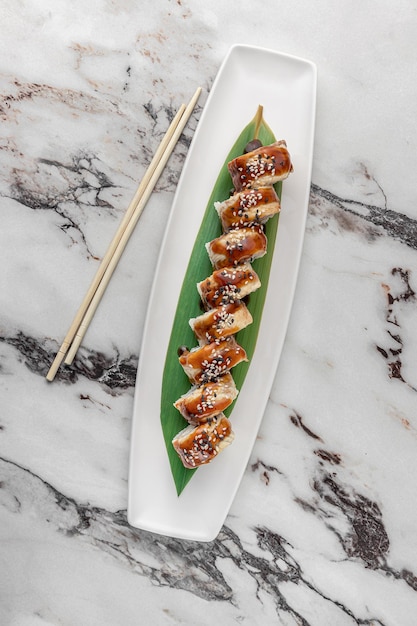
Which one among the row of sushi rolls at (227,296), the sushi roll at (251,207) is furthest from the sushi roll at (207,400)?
the sushi roll at (251,207)

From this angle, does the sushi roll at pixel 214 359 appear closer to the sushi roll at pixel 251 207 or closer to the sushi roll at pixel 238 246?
the sushi roll at pixel 238 246

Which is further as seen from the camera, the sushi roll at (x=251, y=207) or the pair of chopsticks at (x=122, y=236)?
the pair of chopsticks at (x=122, y=236)

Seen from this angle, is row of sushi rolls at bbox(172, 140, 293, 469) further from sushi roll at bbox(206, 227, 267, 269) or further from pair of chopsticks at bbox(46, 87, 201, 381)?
pair of chopsticks at bbox(46, 87, 201, 381)

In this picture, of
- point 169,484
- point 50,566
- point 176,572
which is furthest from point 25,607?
point 169,484

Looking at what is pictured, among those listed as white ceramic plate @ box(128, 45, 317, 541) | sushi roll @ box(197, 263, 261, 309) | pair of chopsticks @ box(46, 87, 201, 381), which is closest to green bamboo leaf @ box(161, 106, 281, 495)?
white ceramic plate @ box(128, 45, 317, 541)

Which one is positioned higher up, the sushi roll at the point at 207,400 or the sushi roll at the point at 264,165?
the sushi roll at the point at 264,165

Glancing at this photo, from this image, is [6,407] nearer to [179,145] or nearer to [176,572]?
[176,572]
